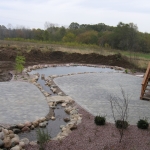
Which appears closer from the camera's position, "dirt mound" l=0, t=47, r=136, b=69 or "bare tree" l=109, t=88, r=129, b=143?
"bare tree" l=109, t=88, r=129, b=143

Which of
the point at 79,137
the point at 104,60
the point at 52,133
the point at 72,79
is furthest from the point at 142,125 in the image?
the point at 104,60

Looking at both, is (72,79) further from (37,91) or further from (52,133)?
(52,133)

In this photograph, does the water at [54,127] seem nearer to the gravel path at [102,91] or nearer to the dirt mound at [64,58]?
the gravel path at [102,91]

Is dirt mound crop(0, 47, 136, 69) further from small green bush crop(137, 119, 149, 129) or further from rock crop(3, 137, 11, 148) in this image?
rock crop(3, 137, 11, 148)

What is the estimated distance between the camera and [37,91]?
9.88 m

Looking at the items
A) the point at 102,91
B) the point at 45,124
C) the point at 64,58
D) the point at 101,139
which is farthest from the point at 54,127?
the point at 64,58

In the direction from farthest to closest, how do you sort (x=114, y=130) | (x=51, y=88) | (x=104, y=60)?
(x=104, y=60)
(x=51, y=88)
(x=114, y=130)

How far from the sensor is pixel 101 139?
541 centimetres

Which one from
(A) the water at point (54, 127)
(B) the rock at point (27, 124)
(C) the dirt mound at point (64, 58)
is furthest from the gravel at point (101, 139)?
(C) the dirt mound at point (64, 58)

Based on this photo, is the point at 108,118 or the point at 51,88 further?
the point at 51,88

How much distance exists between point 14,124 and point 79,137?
2000 mm

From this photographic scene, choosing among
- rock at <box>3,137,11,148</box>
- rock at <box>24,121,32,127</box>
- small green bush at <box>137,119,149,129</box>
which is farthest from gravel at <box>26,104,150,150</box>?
rock at <box>24,121,32,127</box>

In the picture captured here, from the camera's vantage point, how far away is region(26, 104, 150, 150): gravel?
Answer: 5.00m

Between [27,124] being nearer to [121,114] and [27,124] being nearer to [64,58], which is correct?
[121,114]
